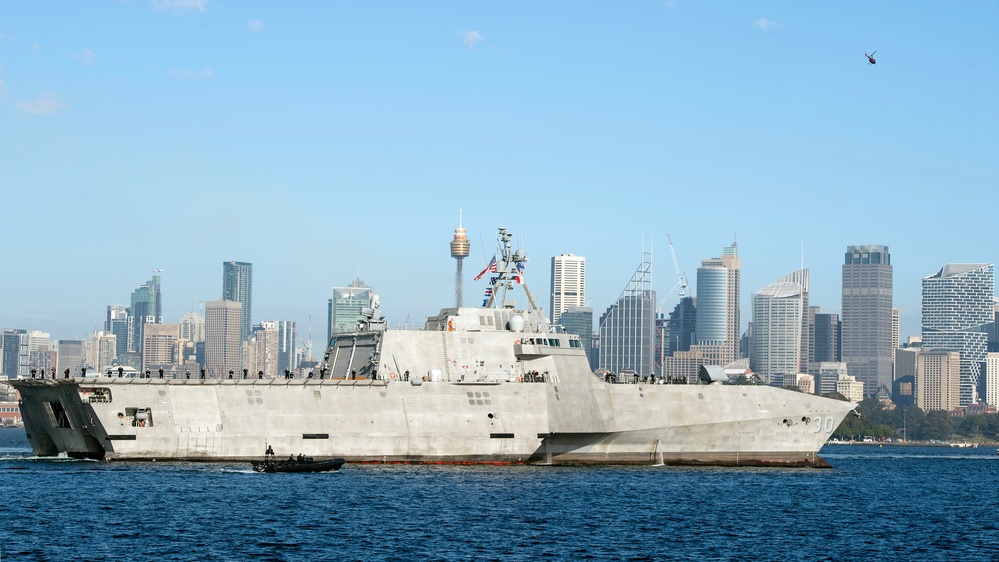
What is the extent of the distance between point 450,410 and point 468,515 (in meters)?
13.6

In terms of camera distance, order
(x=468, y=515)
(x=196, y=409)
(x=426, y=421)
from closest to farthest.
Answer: (x=468, y=515), (x=196, y=409), (x=426, y=421)

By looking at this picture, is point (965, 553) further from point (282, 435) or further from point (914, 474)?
point (914, 474)

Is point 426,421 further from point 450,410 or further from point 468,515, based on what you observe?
point 468,515

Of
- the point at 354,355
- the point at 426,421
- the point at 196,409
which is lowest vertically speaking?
the point at 426,421

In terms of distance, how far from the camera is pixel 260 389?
54.3m

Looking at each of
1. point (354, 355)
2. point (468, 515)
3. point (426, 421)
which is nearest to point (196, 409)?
point (354, 355)

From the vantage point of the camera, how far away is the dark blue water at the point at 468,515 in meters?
36.8

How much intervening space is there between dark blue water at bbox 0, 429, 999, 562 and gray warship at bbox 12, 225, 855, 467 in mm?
1122

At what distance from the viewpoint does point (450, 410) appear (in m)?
56.3

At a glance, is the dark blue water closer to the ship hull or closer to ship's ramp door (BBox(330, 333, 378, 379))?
the ship hull

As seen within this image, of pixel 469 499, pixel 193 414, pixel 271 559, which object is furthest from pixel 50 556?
pixel 193 414

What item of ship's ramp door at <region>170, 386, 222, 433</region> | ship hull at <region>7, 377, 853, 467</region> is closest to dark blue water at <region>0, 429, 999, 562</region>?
ship hull at <region>7, 377, 853, 467</region>

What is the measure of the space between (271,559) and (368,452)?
69.4 feet

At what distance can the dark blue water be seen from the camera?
36781 mm
